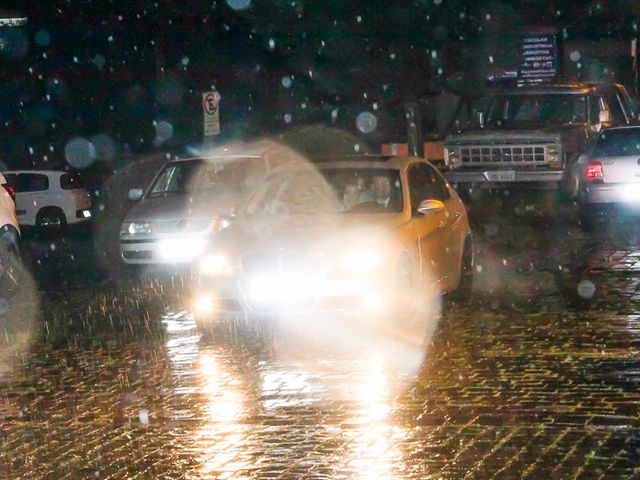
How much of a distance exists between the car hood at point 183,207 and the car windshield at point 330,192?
3769 millimetres

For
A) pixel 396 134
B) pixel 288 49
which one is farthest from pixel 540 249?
pixel 396 134

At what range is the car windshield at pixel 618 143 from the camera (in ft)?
68.8

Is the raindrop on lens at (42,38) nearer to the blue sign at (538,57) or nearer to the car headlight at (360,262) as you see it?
the blue sign at (538,57)

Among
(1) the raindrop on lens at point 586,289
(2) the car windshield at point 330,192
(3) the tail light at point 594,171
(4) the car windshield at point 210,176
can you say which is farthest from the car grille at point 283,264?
(3) the tail light at point 594,171

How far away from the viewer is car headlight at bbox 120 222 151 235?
17281mm

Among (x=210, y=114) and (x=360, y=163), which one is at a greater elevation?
(x=210, y=114)

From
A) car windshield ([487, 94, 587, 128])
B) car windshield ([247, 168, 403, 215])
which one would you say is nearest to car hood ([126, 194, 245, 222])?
car windshield ([247, 168, 403, 215])

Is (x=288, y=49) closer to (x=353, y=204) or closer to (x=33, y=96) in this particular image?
(x=33, y=96)

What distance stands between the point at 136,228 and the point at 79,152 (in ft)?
71.3

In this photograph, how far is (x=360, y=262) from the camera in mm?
11406

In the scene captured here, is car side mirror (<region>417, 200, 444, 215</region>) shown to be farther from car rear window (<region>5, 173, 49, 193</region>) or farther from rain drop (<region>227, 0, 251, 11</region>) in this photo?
rain drop (<region>227, 0, 251, 11</region>)

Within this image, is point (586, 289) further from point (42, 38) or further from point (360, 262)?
point (42, 38)

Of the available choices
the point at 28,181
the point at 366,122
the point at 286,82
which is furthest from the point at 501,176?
the point at 286,82

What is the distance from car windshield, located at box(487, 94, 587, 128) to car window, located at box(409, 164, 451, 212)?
36.6ft
